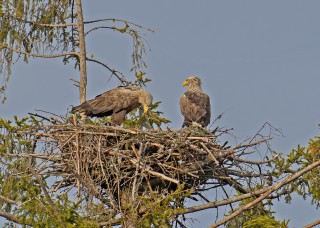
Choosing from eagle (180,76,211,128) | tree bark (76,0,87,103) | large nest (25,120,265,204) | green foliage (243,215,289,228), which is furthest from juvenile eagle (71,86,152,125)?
green foliage (243,215,289,228)

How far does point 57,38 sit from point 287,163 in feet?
17.3

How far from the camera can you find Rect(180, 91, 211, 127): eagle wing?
1846 cm

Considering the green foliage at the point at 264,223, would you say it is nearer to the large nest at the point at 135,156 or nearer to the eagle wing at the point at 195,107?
the large nest at the point at 135,156

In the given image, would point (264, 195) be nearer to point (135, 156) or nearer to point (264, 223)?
point (264, 223)

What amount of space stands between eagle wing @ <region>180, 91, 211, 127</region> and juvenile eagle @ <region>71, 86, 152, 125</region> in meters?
0.83

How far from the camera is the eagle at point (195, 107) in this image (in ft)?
60.5

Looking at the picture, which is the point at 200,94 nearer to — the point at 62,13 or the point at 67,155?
the point at 62,13

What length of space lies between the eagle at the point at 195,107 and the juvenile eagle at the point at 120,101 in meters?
0.83

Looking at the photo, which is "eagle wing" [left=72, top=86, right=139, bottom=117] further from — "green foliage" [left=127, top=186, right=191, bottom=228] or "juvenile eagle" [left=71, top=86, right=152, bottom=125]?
"green foliage" [left=127, top=186, right=191, bottom=228]

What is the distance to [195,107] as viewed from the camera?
734 inches

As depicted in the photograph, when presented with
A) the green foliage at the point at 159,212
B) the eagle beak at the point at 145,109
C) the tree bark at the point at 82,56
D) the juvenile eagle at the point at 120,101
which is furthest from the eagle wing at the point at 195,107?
the green foliage at the point at 159,212

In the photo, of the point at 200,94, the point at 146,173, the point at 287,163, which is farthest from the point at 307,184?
the point at 200,94

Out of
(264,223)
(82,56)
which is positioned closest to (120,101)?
(82,56)

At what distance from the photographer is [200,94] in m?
19.2
